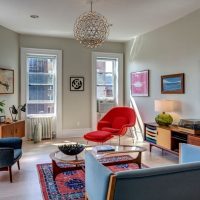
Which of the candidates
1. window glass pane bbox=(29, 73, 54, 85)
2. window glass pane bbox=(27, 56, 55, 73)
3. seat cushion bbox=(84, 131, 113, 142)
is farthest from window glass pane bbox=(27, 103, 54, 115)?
seat cushion bbox=(84, 131, 113, 142)

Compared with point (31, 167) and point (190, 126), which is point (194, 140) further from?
point (31, 167)

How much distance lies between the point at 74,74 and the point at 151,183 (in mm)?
5044

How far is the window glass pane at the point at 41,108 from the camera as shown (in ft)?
20.5

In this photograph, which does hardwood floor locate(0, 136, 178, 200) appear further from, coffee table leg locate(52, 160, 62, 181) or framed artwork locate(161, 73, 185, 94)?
framed artwork locate(161, 73, 185, 94)

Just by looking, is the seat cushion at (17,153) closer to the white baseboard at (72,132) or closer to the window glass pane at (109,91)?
the white baseboard at (72,132)

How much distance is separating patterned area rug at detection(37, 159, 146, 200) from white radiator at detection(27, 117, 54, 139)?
211 cm

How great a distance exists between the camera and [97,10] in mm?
4227

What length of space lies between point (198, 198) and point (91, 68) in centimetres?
512

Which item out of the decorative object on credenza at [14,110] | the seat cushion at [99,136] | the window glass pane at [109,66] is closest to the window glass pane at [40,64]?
the decorative object on credenza at [14,110]

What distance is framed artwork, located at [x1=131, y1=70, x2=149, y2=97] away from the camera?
5.87 meters

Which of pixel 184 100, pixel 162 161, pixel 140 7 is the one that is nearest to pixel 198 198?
pixel 162 161

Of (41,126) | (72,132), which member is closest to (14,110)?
(41,126)

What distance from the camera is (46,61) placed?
20.8 feet

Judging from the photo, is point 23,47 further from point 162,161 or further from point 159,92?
point 162,161
